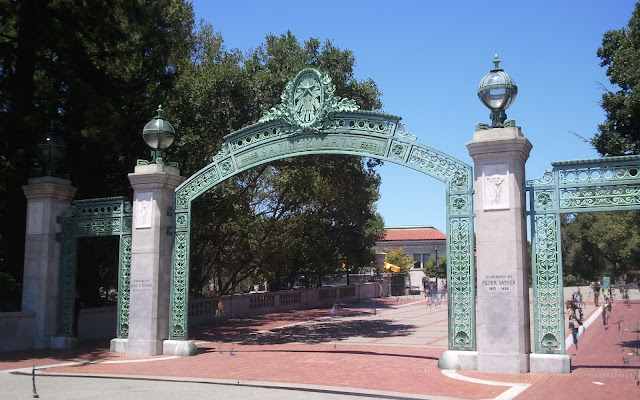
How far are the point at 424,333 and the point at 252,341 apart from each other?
17.7 ft

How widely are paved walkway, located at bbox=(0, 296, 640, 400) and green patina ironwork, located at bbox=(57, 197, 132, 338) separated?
1.03 metres

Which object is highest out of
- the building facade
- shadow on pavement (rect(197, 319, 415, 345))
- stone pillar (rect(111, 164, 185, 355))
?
the building facade

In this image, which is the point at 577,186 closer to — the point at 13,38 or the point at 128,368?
the point at 128,368

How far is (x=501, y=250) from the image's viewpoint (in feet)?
34.2

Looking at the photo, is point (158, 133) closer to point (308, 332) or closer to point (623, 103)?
point (308, 332)

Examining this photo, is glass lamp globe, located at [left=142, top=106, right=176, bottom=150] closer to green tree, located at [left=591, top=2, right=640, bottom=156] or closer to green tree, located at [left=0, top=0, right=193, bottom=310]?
green tree, located at [left=0, top=0, right=193, bottom=310]

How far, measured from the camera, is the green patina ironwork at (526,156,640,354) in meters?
9.98

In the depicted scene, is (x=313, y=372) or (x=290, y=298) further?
(x=290, y=298)

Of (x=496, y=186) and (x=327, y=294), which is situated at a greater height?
(x=496, y=186)

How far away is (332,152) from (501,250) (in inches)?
163

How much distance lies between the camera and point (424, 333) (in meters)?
18.1

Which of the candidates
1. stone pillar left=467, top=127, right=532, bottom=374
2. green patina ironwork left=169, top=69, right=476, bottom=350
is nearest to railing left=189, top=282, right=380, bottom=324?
green patina ironwork left=169, top=69, right=476, bottom=350

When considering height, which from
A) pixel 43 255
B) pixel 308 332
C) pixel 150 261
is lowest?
pixel 308 332

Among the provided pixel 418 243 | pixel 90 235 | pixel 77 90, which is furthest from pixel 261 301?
pixel 418 243
